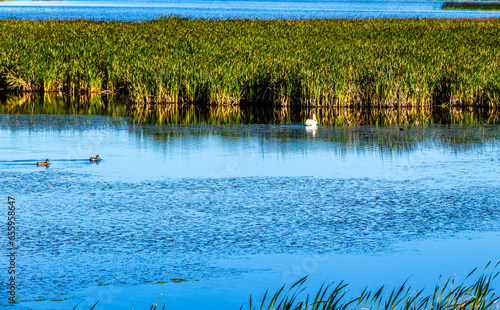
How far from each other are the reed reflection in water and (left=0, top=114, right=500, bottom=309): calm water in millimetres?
2668

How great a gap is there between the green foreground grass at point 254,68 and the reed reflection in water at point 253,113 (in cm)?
37

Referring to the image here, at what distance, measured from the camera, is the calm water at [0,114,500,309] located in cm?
679

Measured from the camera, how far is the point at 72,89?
76.7 ft

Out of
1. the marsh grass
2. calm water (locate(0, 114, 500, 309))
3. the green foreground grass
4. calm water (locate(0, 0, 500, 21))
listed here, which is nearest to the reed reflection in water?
the green foreground grass

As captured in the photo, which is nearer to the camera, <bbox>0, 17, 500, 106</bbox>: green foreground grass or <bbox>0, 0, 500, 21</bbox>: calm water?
<bbox>0, 17, 500, 106</bbox>: green foreground grass

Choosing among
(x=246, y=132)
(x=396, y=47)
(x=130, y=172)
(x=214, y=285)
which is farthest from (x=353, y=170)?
(x=396, y=47)

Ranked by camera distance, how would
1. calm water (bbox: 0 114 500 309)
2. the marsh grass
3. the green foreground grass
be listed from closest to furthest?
the marsh grass
calm water (bbox: 0 114 500 309)
the green foreground grass

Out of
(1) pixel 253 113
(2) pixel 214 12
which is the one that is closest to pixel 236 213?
(1) pixel 253 113

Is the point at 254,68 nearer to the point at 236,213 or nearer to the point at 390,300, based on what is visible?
the point at 236,213

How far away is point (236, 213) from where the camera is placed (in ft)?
29.4

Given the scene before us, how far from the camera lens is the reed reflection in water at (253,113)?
1778cm

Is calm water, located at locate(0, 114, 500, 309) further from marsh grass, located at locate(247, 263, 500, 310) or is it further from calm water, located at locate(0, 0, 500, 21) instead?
calm water, located at locate(0, 0, 500, 21)

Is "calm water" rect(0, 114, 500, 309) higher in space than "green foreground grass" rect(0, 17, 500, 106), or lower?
lower

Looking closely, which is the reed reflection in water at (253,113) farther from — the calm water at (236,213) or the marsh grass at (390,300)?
the marsh grass at (390,300)
